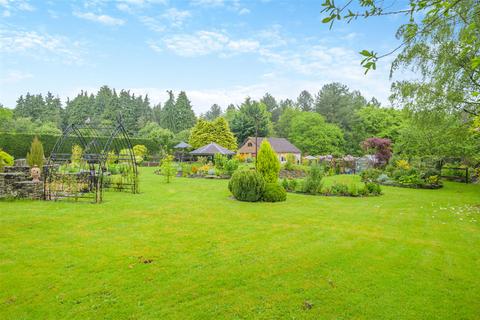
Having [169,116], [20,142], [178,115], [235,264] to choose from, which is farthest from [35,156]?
[169,116]

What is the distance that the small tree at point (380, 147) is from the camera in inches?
826

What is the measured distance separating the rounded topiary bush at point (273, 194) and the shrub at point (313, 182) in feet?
7.10

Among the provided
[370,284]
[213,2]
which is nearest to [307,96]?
[213,2]

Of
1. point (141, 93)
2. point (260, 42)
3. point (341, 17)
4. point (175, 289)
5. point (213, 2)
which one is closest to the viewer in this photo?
point (341, 17)

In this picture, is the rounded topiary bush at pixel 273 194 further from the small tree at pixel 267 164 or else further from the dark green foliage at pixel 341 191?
the dark green foliage at pixel 341 191

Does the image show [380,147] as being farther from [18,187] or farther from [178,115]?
[178,115]

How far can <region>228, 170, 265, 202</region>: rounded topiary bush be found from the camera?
10812 mm

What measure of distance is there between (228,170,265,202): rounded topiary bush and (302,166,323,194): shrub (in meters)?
2.82

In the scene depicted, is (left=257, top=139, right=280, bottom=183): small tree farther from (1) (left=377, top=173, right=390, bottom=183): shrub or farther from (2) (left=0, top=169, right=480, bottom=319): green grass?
(1) (left=377, top=173, right=390, bottom=183): shrub

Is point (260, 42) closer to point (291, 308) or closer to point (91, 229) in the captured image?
point (91, 229)

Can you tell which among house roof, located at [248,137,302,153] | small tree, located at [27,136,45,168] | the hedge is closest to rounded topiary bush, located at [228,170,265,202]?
small tree, located at [27,136,45,168]

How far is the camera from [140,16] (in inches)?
404

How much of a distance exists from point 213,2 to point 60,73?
11.7 meters

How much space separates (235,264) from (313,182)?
28.6 feet
